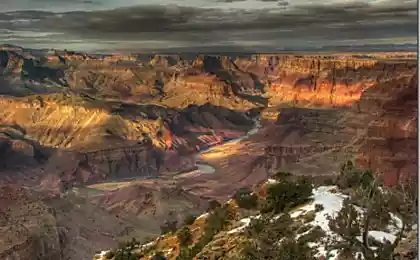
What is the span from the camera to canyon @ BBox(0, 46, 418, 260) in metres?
5.14

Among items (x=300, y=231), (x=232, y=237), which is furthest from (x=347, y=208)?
(x=232, y=237)

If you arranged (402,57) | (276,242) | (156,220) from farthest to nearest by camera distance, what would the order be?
(156,220), (402,57), (276,242)

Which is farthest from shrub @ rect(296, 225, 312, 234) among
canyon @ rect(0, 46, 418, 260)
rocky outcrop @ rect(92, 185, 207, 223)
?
rocky outcrop @ rect(92, 185, 207, 223)

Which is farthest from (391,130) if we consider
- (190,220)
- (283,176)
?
(190,220)

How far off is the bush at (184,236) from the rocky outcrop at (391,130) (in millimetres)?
1563

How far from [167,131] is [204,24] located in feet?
4.75

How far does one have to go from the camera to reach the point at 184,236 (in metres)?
5.20

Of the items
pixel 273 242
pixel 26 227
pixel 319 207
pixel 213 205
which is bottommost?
pixel 26 227

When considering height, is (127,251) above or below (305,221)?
below

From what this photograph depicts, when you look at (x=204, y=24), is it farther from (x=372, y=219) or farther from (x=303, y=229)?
(x=372, y=219)

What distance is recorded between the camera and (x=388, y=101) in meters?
4.89

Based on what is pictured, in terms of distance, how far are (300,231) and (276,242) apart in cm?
19

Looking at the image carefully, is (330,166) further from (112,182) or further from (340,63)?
(112,182)

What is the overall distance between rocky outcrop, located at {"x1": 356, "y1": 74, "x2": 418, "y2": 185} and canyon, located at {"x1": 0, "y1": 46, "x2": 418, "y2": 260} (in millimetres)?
15
